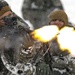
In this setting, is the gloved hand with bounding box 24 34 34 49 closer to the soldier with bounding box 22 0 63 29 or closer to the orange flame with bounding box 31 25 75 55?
the orange flame with bounding box 31 25 75 55

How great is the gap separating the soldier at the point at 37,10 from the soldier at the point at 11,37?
7.80 metres

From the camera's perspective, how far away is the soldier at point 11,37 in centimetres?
789

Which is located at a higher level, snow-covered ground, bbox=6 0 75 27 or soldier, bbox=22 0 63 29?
soldier, bbox=22 0 63 29

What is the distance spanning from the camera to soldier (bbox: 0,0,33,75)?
7895 millimetres

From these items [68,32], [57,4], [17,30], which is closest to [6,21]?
[17,30]

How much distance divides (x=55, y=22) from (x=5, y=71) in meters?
1.60

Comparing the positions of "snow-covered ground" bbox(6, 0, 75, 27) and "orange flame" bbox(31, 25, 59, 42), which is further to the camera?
"snow-covered ground" bbox(6, 0, 75, 27)

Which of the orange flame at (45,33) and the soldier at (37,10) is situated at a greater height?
the orange flame at (45,33)

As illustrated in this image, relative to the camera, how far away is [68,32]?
8.95m

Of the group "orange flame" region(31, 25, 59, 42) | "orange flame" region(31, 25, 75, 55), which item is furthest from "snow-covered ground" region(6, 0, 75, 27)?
"orange flame" region(31, 25, 59, 42)

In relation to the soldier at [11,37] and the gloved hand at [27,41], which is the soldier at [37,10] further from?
the gloved hand at [27,41]

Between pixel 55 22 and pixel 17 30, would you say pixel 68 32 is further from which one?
pixel 17 30

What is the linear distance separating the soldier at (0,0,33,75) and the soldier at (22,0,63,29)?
7.80m

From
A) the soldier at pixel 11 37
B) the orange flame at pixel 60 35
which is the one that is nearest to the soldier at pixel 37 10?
the orange flame at pixel 60 35
